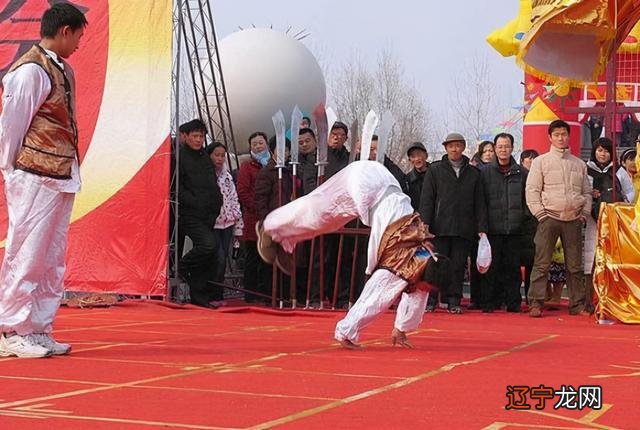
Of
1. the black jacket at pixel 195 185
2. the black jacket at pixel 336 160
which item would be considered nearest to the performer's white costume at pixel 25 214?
the black jacket at pixel 195 185

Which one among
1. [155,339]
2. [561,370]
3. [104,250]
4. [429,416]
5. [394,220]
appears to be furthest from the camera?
[104,250]

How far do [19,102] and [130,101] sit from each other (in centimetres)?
391

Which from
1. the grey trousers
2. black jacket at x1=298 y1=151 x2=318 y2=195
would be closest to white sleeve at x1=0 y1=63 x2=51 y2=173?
black jacket at x1=298 y1=151 x2=318 y2=195

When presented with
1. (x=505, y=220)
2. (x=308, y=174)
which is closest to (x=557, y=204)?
(x=505, y=220)

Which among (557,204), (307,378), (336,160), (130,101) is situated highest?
(130,101)

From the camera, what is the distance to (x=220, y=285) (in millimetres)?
10359

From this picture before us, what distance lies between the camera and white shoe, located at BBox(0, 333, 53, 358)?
19.0ft

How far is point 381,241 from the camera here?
21.1 ft

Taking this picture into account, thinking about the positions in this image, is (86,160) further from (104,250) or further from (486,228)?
(486,228)

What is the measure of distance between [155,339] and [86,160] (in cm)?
332

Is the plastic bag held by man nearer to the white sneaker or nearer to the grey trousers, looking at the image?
the grey trousers

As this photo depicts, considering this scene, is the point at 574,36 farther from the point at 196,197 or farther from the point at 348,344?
the point at 348,344

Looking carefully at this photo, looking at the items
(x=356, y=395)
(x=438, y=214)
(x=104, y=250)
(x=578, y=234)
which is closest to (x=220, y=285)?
(x=104, y=250)

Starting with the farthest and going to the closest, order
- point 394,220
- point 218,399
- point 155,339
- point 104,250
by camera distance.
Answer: point 104,250
point 155,339
point 394,220
point 218,399
